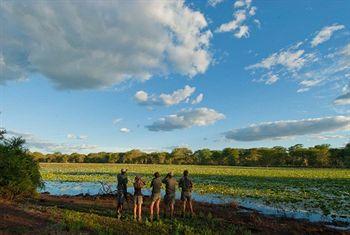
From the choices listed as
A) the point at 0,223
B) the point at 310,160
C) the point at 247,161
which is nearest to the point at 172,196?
the point at 0,223

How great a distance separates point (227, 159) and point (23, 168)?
147024mm

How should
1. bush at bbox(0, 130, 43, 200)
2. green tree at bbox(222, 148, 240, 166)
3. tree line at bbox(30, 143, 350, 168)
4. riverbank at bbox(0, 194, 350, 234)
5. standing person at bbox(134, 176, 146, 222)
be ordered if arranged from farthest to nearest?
green tree at bbox(222, 148, 240, 166), tree line at bbox(30, 143, 350, 168), bush at bbox(0, 130, 43, 200), standing person at bbox(134, 176, 146, 222), riverbank at bbox(0, 194, 350, 234)

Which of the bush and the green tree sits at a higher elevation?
the green tree

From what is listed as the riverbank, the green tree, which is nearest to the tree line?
the green tree

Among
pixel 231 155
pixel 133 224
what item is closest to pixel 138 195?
pixel 133 224

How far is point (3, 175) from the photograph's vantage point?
78.7ft

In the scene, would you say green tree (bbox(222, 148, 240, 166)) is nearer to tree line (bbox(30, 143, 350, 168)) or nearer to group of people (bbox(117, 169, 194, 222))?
tree line (bbox(30, 143, 350, 168))

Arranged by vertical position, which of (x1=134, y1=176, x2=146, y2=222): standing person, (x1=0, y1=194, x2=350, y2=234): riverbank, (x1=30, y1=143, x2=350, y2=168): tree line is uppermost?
(x1=30, y1=143, x2=350, y2=168): tree line

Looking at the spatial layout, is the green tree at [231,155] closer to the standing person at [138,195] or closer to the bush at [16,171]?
the bush at [16,171]

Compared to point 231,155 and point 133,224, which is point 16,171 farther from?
point 231,155

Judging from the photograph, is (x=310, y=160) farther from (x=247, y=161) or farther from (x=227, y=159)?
(x=227, y=159)

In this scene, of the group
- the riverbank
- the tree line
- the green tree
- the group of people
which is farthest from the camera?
the green tree

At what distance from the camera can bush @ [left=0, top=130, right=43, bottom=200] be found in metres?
24.0

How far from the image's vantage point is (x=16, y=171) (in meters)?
24.5
